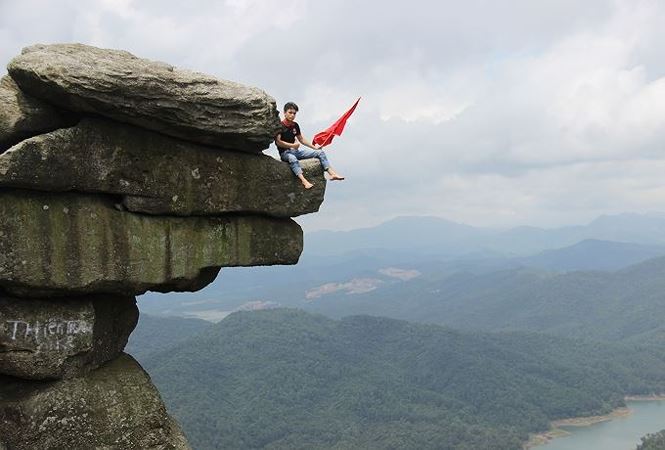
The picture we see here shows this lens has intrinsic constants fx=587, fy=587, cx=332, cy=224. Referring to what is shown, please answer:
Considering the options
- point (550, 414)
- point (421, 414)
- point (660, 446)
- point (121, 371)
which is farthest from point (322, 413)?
point (121, 371)

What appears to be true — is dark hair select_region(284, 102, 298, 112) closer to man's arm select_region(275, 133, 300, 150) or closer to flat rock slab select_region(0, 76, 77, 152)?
man's arm select_region(275, 133, 300, 150)

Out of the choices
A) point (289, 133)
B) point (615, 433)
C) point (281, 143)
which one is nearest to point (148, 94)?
point (281, 143)

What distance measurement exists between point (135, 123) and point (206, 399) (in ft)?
604

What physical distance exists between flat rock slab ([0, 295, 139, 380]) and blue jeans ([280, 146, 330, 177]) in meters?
5.10

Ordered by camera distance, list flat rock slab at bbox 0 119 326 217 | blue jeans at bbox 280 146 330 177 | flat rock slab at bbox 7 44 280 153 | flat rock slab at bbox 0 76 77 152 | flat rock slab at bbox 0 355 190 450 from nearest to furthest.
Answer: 1. flat rock slab at bbox 7 44 280 153
2. flat rock slab at bbox 0 119 326 217
3. flat rock slab at bbox 0 76 77 152
4. flat rock slab at bbox 0 355 190 450
5. blue jeans at bbox 280 146 330 177

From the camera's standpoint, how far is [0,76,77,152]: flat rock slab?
10961mm

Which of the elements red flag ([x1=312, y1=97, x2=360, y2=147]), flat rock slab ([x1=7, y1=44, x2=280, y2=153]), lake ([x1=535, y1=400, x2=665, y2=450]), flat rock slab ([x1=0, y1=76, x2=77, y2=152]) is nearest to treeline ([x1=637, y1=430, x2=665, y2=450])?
lake ([x1=535, y1=400, x2=665, y2=450])

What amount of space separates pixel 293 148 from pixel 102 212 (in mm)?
4576

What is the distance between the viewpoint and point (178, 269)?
41.8ft

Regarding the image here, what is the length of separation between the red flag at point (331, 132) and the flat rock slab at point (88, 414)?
6975 mm

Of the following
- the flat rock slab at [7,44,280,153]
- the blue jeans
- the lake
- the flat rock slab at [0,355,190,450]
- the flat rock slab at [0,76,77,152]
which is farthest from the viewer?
the lake

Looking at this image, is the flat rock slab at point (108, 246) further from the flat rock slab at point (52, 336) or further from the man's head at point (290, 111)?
the man's head at point (290, 111)

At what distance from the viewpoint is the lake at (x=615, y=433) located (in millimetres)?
153875

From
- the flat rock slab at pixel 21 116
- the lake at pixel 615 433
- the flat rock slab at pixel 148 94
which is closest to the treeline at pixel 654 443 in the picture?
the lake at pixel 615 433
